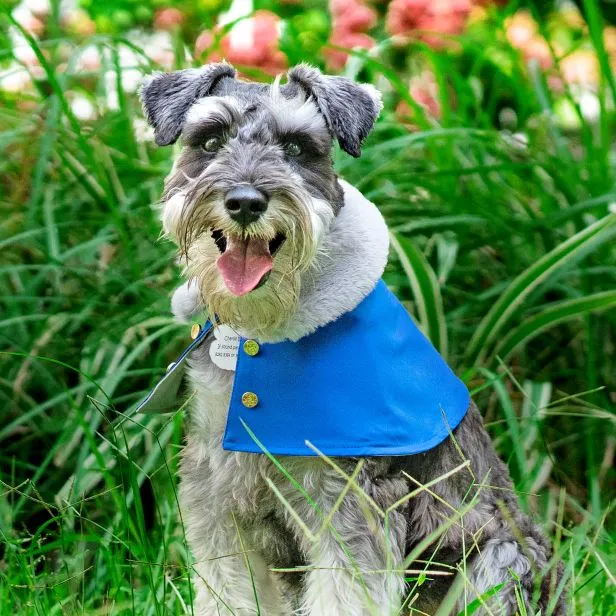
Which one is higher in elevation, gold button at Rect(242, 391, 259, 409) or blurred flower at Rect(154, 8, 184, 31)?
gold button at Rect(242, 391, 259, 409)

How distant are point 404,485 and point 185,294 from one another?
0.92 m

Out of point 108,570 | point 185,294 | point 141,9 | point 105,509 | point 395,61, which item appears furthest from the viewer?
point 141,9

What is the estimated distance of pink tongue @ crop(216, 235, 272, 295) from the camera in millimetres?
2824

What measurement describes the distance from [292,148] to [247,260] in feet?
1.28

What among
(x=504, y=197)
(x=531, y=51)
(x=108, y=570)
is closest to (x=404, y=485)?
(x=108, y=570)

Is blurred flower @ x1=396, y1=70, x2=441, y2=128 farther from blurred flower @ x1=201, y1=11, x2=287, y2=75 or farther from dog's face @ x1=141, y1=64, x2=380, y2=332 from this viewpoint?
dog's face @ x1=141, y1=64, x2=380, y2=332

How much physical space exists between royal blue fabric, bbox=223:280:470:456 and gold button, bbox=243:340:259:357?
0.02m

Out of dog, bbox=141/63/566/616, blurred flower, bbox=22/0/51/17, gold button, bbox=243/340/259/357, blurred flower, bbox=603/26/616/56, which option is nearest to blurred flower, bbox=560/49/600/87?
blurred flower, bbox=603/26/616/56

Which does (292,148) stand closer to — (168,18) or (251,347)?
(251,347)

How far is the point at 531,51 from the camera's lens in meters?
7.23

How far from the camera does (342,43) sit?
6.77 m

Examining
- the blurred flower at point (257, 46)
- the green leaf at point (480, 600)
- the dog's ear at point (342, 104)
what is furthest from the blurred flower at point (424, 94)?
the green leaf at point (480, 600)

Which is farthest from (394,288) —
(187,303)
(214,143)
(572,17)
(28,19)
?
(572,17)

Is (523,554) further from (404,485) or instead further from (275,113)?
(275,113)
